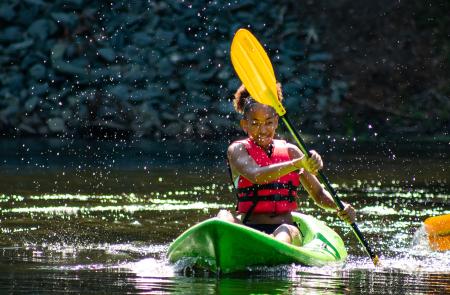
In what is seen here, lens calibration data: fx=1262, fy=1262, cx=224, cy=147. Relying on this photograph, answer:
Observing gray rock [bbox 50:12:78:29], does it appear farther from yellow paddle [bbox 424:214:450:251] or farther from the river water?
yellow paddle [bbox 424:214:450:251]

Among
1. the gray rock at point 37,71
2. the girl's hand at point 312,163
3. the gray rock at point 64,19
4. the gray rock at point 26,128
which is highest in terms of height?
the gray rock at point 64,19

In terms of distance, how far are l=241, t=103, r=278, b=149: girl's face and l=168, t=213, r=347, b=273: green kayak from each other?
0.83m

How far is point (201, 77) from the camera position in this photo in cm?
2105

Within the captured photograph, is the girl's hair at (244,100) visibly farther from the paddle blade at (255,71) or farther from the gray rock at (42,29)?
the gray rock at (42,29)

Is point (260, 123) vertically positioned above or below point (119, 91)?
below

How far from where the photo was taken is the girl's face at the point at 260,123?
8.03m

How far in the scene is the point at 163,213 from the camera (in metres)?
10.9

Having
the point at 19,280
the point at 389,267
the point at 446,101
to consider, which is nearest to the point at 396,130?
the point at 446,101

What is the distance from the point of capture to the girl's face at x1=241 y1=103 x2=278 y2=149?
8031 millimetres

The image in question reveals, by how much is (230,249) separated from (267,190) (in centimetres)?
83

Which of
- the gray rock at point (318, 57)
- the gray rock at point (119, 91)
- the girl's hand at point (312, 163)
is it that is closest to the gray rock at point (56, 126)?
the gray rock at point (119, 91)

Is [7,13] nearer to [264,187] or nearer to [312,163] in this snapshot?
[264,187]

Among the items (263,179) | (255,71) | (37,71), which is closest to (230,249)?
(263,179)

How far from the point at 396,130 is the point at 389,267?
12585 mm
